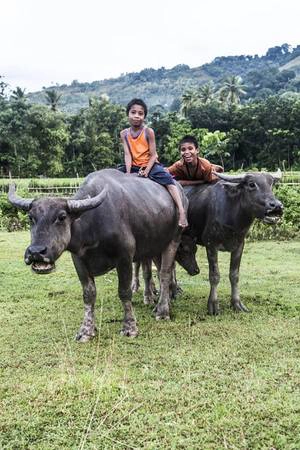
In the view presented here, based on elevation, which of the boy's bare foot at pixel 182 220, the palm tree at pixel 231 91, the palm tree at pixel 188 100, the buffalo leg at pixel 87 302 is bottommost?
the buffalo leg at pixel 87 302

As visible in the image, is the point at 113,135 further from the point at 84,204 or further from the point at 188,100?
the point at 84,204

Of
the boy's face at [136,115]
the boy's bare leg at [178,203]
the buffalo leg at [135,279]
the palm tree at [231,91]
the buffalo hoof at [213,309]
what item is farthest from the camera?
the palm tree at [231,91]

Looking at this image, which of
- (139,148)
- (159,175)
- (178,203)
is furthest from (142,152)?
(178,203)

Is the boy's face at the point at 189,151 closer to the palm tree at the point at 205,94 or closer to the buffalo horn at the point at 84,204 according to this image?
the buffalo horn at the point at 84,204

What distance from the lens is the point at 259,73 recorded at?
146000 millimetres

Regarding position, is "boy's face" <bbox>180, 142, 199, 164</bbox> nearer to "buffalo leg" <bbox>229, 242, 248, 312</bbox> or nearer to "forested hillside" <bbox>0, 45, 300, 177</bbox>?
"buffalo leg" <bbox>229, 242, 248, 312</bbox>

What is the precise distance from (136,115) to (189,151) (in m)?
0.88

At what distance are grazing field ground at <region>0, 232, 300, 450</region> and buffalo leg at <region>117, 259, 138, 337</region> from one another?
4.5 inches

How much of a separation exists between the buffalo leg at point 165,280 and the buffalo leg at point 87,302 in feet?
3.48

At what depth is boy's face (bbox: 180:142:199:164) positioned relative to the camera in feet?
21.4

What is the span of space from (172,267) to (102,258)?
1694 mm

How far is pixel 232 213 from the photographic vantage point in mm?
6207

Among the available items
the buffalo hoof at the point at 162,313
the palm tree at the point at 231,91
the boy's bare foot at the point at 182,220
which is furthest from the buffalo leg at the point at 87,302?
the palm tree at the point at 231,91

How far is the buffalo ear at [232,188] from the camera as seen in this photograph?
615cm
